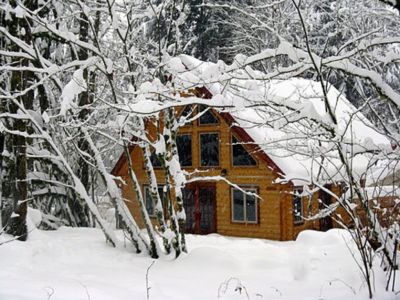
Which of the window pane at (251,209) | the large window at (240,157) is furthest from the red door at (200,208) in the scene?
the window pane at (251,209)

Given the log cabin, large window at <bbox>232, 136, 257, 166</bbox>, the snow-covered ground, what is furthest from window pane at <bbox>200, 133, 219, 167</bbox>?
the snow-covered ground

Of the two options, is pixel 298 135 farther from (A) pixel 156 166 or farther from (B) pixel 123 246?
(A) pixel 156 166

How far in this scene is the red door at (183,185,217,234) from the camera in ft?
59.6

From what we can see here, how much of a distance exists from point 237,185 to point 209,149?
2273mm

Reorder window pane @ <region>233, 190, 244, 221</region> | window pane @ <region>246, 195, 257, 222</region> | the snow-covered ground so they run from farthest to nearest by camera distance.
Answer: window pane @ <region>233, 190, 244, 221</region> → window pane @ <region>246, 195, 257, 222</region> → the snow-covered ground

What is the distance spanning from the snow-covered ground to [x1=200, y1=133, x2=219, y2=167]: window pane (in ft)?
25.1

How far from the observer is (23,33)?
10023 mm

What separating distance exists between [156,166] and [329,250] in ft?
39.9

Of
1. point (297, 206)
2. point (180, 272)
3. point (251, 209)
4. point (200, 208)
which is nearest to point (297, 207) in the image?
point (297, 206)

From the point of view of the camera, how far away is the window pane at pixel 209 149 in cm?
1805

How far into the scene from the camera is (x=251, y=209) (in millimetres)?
16953

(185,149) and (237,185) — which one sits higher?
(185,149)

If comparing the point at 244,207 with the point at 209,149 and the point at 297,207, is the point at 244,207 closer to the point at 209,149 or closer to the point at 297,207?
the point at 297,207

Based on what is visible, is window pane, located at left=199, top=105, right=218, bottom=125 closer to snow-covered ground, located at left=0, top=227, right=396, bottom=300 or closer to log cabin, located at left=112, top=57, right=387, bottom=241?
log cabin, located at left=112, top=57, right=387, bottom=241
